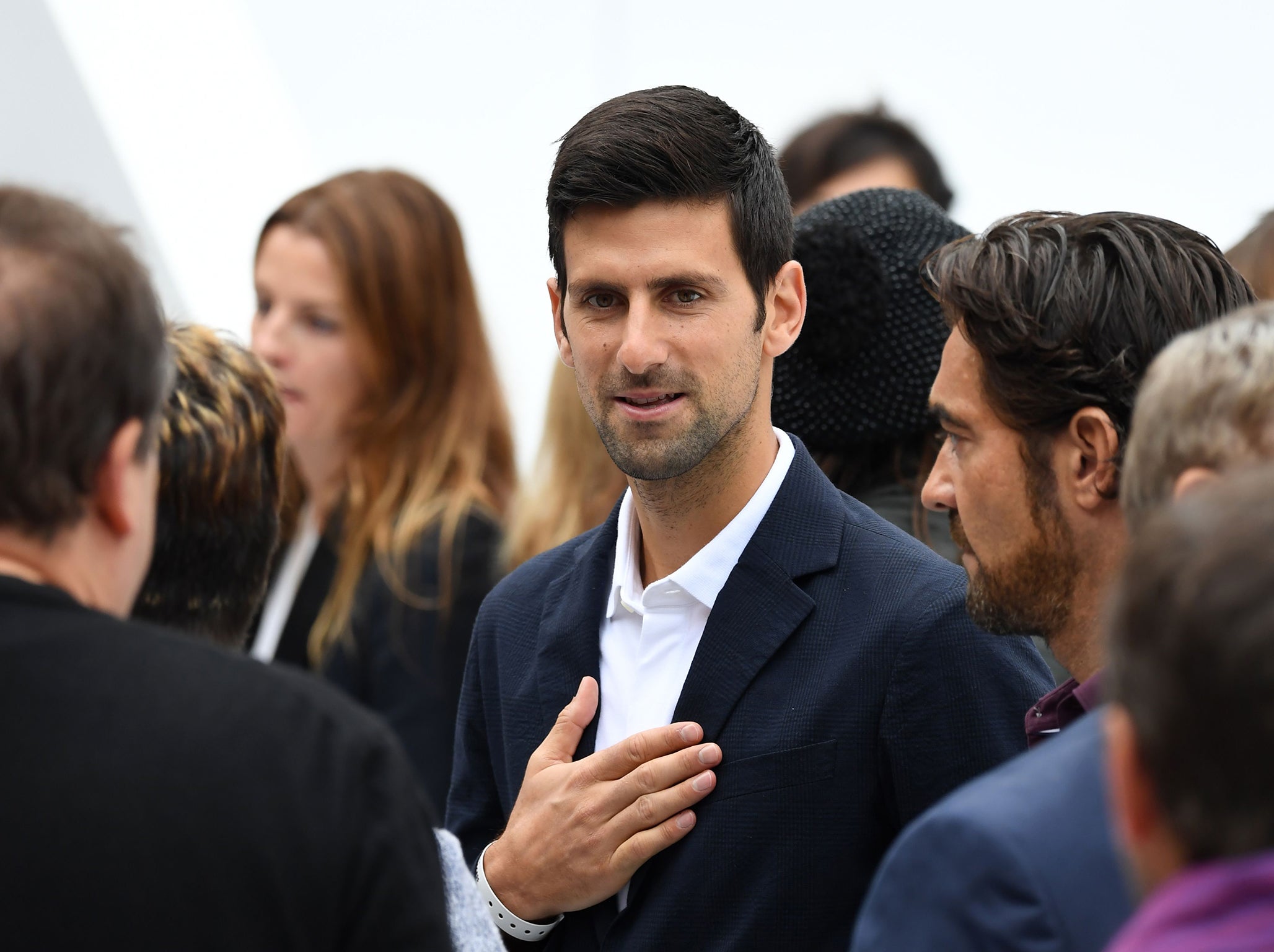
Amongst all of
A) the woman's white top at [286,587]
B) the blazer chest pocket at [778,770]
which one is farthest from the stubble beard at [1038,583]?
the woman's white top at [286,587]

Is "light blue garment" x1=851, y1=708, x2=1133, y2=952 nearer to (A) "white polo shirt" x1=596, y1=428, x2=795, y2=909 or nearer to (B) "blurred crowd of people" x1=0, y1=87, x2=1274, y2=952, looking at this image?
(B) "blurred crowd of people" x1=0, y1=87, x2=1274, y2=952

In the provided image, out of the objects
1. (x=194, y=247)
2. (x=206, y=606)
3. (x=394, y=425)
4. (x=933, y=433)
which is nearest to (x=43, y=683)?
(x=206, y=606)

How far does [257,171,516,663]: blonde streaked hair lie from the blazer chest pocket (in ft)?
5.44

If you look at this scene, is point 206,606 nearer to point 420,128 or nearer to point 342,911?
point 342,911

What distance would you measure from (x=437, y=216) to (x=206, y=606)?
2101 millimetres

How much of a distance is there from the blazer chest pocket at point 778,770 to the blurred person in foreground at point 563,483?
145 centimetres

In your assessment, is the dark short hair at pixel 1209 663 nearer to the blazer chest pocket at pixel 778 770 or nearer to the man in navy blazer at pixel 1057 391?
the man in navy blazer at pixel 1057 391

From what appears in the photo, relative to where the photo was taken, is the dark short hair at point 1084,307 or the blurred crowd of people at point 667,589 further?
the dark short hair at point 1084,307

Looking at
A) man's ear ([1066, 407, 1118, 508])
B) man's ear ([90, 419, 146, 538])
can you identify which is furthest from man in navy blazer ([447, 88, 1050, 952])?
man's ear ([90, 419, 146, 538])

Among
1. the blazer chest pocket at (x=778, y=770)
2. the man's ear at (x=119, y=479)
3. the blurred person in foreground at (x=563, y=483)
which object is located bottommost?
the blazer chest pocket at (x=778, y=770)

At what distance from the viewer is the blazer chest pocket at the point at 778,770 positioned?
191cm

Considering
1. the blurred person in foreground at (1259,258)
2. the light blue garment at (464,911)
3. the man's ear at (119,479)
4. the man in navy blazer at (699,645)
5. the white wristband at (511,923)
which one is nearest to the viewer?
the man's ear at (119,479)

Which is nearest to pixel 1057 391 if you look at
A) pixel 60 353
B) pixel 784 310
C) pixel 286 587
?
pixel 784 310

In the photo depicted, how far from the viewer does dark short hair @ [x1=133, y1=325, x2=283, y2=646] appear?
1750mm
